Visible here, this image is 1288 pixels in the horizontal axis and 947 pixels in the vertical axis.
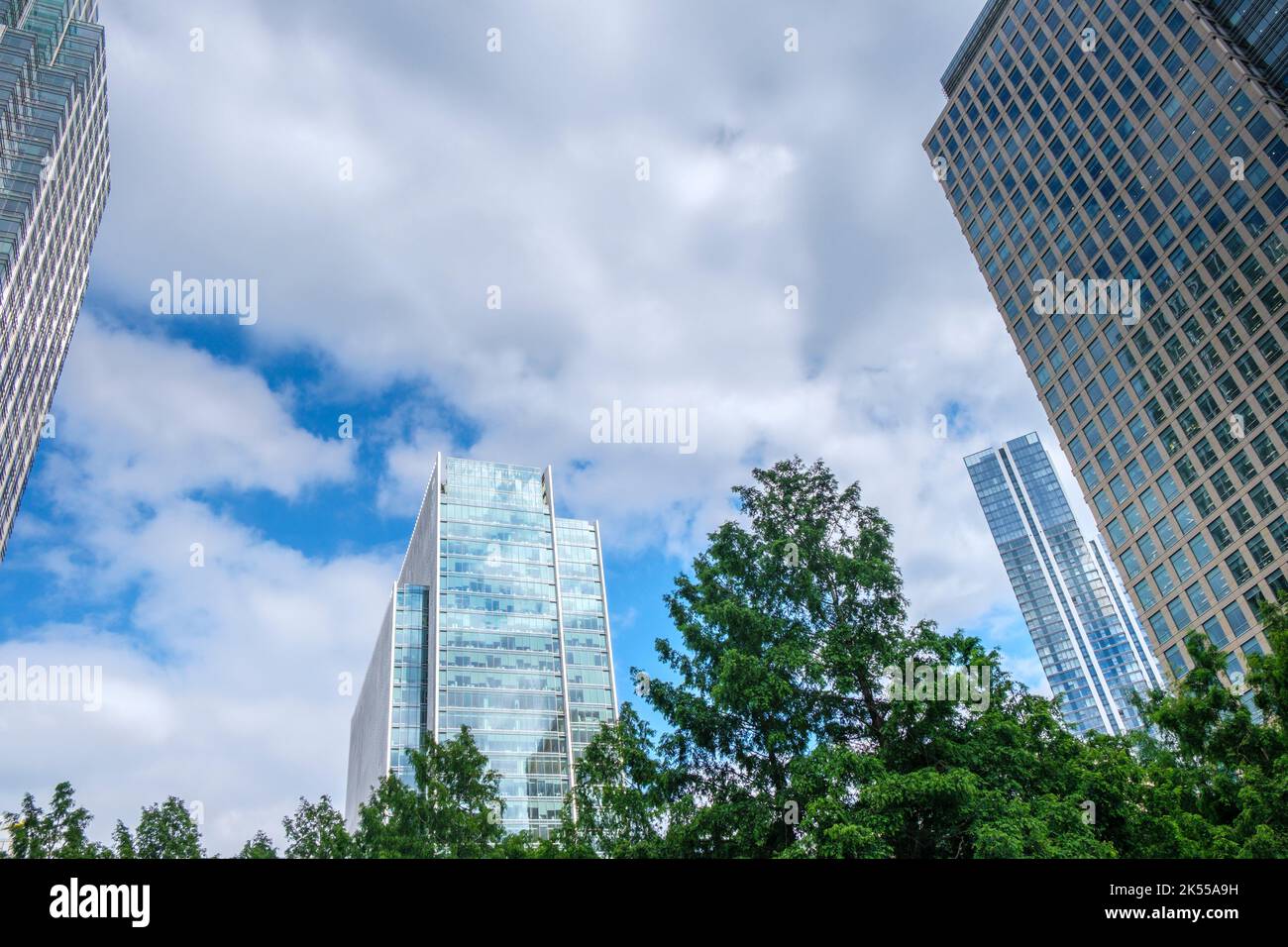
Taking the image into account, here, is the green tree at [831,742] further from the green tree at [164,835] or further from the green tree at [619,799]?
Result: the green tree at [164,835]

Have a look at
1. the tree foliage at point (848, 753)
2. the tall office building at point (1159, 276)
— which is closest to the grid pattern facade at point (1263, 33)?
the tall office building at point (1159, 276)

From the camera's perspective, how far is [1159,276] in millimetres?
65500

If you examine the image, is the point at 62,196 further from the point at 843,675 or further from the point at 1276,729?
the point at 1276,729

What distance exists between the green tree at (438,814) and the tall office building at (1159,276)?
5440cm

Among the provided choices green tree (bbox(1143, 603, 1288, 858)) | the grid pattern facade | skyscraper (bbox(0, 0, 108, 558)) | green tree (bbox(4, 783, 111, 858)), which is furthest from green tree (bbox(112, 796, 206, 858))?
the grid pattern facade

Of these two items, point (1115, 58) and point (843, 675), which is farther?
point (1115, 58)

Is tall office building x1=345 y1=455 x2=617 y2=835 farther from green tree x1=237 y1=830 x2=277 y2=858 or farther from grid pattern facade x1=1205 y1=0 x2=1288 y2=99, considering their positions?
grid pattern facade x1=1205 y1=0 x2=1288 y2=99

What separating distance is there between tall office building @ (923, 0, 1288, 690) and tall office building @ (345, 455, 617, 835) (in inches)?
2383

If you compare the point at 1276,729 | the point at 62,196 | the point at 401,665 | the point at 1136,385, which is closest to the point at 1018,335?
the point at 1136,385

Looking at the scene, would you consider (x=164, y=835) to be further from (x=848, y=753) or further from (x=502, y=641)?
(x=502, y=641)

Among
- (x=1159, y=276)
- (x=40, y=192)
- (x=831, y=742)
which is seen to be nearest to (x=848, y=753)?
(x=831, y=742)

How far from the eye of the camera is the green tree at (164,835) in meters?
25.5
